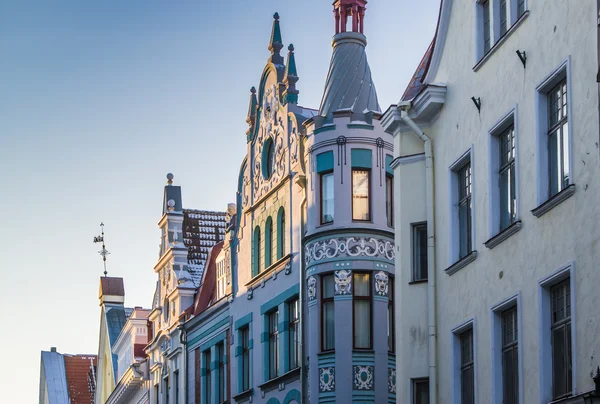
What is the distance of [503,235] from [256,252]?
18919mm

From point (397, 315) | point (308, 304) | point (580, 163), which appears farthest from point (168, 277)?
point (580, 163)

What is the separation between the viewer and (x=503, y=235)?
23.9 meters

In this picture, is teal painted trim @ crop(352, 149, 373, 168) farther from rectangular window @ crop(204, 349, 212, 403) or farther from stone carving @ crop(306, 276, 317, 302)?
rectangular window @ crop(204, 349, 212, 403)

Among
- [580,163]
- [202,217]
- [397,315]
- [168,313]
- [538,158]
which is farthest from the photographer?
[202,217]

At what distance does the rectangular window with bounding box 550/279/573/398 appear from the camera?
834 inches

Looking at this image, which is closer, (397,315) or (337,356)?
(397,315)

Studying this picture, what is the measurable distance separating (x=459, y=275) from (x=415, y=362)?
248 centimetres

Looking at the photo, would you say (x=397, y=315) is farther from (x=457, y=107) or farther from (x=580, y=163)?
(x=580, y=163)

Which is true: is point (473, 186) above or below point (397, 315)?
above

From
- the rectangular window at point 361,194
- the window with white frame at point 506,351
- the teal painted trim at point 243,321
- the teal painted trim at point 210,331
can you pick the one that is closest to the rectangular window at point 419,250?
the window with white frame at point 506,351

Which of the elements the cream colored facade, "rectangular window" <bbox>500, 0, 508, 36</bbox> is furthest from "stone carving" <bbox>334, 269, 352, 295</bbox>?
"rectangular window" <bbox>500, 0, 508, 36</bbox>

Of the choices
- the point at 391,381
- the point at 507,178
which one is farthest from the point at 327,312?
the point at 507,178

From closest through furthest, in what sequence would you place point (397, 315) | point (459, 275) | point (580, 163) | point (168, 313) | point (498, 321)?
point (580, 163)
point (498, 321)
point (459, 275)
point (397, 315)
point (168, 313)

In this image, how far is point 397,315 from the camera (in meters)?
28.5
